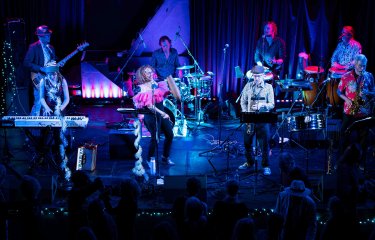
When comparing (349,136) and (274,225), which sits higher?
(349,136)

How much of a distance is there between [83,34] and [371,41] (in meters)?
8.79

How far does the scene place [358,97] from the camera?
30.8ft

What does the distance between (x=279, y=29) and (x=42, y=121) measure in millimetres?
8927

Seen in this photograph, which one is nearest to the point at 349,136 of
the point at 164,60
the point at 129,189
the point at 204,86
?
the point at 164,60

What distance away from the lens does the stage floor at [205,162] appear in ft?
26.0

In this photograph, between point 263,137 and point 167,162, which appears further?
point 167,162

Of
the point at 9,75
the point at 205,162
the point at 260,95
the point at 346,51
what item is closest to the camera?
the point at 260,95

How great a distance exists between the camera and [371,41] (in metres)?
14.8

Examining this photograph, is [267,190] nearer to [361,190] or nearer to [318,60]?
[361,190]

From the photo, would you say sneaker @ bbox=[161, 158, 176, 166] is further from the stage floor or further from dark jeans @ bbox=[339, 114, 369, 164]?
dark jeans @ bbox=[339, 114, 369, 164]

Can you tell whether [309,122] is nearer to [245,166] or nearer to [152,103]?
[245,166]

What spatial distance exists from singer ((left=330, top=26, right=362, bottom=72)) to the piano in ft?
24.2

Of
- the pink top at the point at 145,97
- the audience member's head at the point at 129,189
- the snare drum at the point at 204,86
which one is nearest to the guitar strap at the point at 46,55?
the pink top at the point at 145,97

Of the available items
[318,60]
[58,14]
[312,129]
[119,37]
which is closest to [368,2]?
[318,60]
